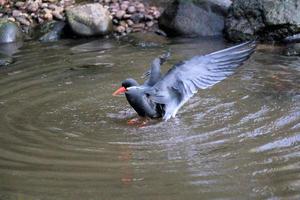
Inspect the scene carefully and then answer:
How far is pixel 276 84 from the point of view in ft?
25.4

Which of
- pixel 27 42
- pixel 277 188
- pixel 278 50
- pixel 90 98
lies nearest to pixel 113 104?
pixel 90 98

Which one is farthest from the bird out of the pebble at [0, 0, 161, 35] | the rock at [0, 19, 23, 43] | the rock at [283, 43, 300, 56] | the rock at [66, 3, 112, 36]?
the rock at [0, 19, 23, 43]

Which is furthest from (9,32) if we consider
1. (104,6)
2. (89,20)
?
(104,6)

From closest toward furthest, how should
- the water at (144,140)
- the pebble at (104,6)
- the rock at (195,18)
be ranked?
the water at (144,140), the rock at (195,18), the pebble at (104,6)

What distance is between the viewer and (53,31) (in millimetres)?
12055

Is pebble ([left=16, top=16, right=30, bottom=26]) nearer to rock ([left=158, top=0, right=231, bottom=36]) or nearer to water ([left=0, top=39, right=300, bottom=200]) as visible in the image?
rock ([left=158, top=0, right=231, bottom=36])

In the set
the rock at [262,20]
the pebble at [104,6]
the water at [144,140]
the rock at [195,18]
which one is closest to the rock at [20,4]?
the pebble at [104,6]

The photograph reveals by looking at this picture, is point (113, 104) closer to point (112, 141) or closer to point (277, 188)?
point (112, 141)

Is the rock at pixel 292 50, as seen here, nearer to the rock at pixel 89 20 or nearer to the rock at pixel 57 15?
the rock at pixel 89 20

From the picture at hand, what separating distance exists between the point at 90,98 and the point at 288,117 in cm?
255

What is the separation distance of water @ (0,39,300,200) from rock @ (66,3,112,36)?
9.21ft

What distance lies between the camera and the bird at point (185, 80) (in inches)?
247

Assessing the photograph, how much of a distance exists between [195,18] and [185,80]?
5.42 metres

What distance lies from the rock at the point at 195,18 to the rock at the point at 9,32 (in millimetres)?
3015
